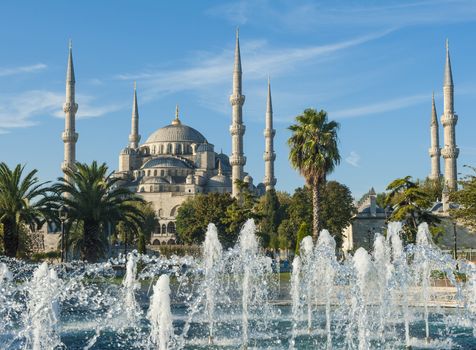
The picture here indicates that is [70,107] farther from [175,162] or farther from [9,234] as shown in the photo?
[9,234]

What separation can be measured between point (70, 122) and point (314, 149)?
37645 mm

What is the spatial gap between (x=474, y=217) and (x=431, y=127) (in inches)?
1501

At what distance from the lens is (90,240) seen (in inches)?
1030

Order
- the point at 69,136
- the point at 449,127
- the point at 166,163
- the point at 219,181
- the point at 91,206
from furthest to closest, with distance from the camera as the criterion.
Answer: the point at 166,163 → the point at 219,181 → the point at 69,136 → the point at 449,127 → the point at 91,206

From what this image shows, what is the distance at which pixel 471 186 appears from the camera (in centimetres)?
2838

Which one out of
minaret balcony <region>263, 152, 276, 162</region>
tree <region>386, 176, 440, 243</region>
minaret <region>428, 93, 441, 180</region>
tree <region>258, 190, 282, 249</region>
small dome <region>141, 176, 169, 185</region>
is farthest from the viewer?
small dome <region>141, 176, 169, 185</region>

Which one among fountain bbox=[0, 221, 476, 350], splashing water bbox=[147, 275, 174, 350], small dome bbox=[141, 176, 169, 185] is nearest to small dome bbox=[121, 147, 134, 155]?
small dome bbox=[141, 176, 169, 185]

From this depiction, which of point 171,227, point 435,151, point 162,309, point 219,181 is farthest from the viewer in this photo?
point 219,181

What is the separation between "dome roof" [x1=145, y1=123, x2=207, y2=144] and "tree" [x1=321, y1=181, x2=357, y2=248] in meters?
50.2

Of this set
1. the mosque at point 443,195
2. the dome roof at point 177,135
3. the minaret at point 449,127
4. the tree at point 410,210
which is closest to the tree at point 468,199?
the tree at point 410,210

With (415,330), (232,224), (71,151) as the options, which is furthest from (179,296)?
(71,151)

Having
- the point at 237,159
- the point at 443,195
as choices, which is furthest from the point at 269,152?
the point at 443,195

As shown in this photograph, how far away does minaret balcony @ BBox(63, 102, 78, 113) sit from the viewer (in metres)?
59.2

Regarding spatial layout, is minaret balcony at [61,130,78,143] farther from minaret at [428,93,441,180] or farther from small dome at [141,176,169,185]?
minaret at [428,93,441,180]
